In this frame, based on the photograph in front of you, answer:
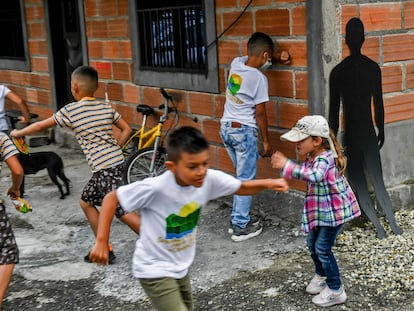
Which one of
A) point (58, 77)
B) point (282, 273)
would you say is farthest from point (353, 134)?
point (58, 77)

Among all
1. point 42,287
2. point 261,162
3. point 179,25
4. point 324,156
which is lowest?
point 42,287

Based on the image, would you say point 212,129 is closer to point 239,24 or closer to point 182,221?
point 239,24

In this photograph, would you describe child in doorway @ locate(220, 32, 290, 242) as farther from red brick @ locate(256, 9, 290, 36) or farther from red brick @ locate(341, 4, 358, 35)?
red brick @ locate(341, 4, 358, 35)

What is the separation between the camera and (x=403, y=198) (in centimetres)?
613

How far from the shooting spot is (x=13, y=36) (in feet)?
38.9

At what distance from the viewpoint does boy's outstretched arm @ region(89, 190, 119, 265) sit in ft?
10.7

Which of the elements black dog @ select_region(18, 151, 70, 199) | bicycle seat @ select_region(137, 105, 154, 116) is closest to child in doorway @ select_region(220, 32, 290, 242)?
bicycle seat @ select_region(137, 105, 154, 116)

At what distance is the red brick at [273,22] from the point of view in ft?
19.1

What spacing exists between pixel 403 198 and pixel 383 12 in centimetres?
168

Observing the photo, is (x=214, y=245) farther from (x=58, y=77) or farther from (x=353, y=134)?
(x=58, y=77)

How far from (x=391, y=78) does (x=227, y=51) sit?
161 cm

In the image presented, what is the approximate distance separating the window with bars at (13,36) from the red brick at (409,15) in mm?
7055

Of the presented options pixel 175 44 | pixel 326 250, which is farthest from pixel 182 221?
pixel 175 44

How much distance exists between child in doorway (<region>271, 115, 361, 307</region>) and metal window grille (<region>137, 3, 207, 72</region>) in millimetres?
2981
